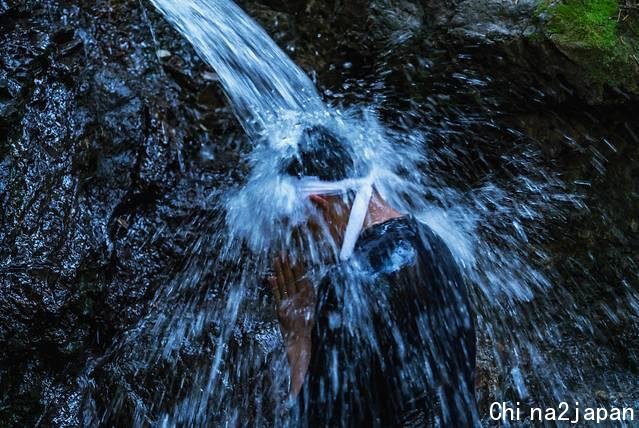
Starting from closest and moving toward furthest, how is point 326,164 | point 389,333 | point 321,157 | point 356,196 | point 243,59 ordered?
point 389,333
point 356,196
point 326,164
point 321,157
point 243,59

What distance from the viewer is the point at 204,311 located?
3051 millimetres

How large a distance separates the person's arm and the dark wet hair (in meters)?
0.52

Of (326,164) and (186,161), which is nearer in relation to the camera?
(326,164)

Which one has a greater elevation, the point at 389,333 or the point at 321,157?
the point at 321,157

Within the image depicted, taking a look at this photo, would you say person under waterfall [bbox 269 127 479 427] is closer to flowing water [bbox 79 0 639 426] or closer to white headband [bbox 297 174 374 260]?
white headband [bbox 297 174 374 260]

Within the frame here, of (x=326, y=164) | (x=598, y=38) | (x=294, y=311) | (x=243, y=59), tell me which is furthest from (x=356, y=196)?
(x=598, y=38)

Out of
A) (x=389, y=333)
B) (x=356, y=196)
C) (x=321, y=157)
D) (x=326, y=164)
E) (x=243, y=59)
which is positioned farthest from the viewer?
(x=243, y=59)

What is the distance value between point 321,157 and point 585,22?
1.69 metres

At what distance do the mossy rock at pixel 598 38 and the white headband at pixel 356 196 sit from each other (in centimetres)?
156

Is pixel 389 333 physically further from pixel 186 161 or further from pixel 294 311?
pixel 186 161

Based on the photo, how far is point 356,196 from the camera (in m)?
2.28

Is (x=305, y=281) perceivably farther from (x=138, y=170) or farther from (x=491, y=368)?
(x=491, y=368)

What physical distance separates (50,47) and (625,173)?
344cm

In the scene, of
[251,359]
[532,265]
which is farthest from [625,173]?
[251,359]
